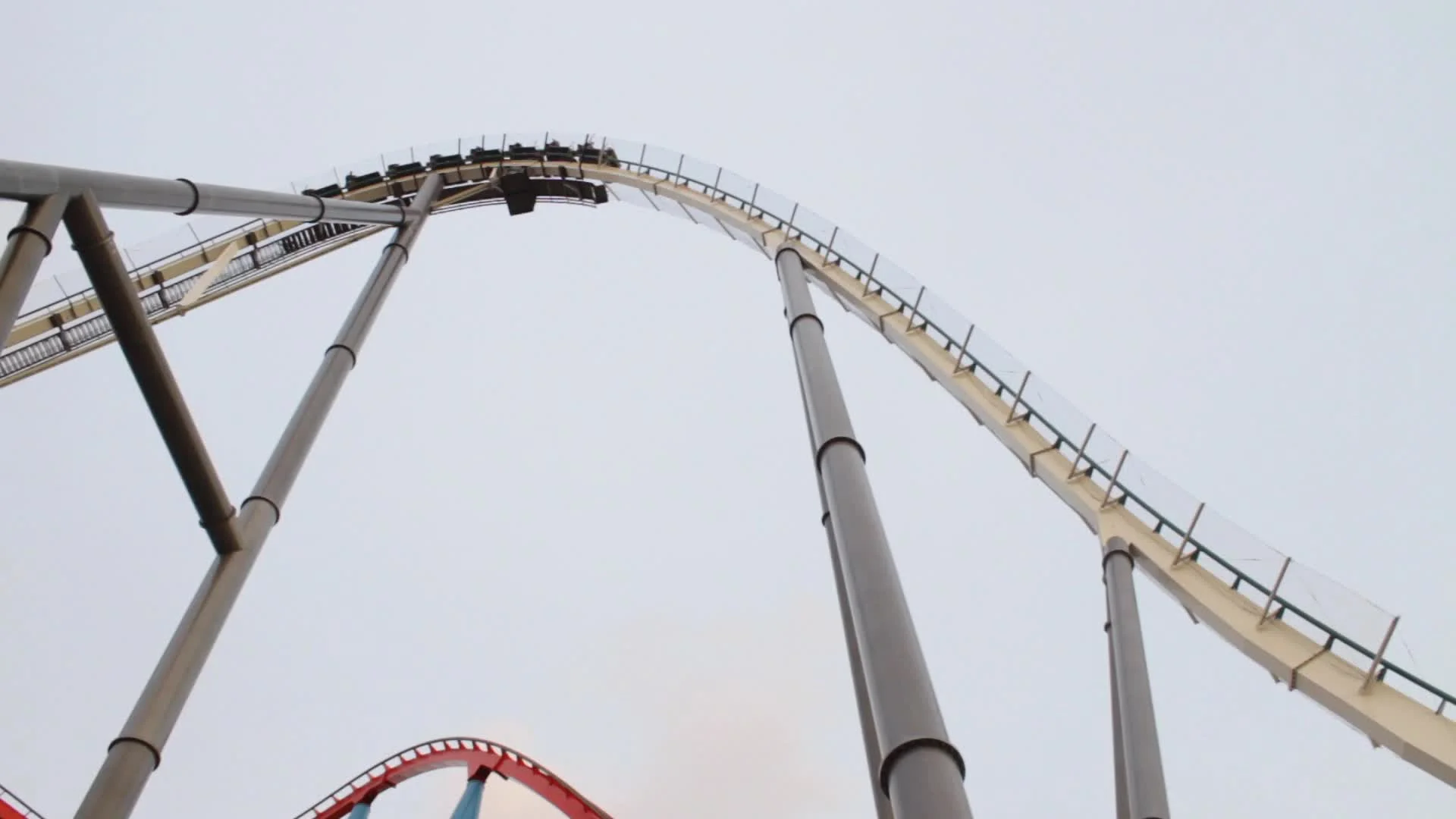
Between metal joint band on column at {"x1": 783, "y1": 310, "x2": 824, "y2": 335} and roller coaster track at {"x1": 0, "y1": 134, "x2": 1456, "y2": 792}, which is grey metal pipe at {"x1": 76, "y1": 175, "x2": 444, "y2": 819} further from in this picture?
metal joint band on column at {"x1": 783, "y1": 310, "x2": 824, "y2": 335}

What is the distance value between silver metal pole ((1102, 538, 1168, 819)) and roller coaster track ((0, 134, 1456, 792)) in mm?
206

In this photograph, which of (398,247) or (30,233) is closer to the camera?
(30,233)

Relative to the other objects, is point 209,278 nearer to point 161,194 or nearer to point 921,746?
point 161,194

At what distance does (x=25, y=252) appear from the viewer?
169 inches

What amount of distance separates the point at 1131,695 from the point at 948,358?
3437 millimetres

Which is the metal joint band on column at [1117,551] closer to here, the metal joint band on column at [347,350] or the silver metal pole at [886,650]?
the silver metal pole at [886,650]

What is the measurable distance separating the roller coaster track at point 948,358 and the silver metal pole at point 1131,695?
0.68ft

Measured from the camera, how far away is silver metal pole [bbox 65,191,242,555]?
15.5 ft

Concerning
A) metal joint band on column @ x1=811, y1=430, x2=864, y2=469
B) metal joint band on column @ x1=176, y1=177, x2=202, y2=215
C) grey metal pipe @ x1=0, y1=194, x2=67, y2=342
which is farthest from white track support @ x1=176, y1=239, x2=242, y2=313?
metal joint band on column @ x1=811, y1=430, x2=864, y2=469

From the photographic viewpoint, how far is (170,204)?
561 cm

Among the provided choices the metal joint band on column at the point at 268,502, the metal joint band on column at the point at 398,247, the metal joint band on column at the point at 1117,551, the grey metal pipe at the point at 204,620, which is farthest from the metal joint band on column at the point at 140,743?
the metal joint band on column at the point at 398,247

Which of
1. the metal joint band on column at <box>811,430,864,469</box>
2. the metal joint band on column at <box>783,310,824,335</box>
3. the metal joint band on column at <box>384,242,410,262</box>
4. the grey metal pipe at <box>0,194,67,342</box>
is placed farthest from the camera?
the metal joint band on column at <box>384,242,410,262</box>

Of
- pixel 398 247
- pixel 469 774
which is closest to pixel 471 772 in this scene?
pixel 469 774

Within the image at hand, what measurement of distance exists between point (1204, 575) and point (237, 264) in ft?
32.3
